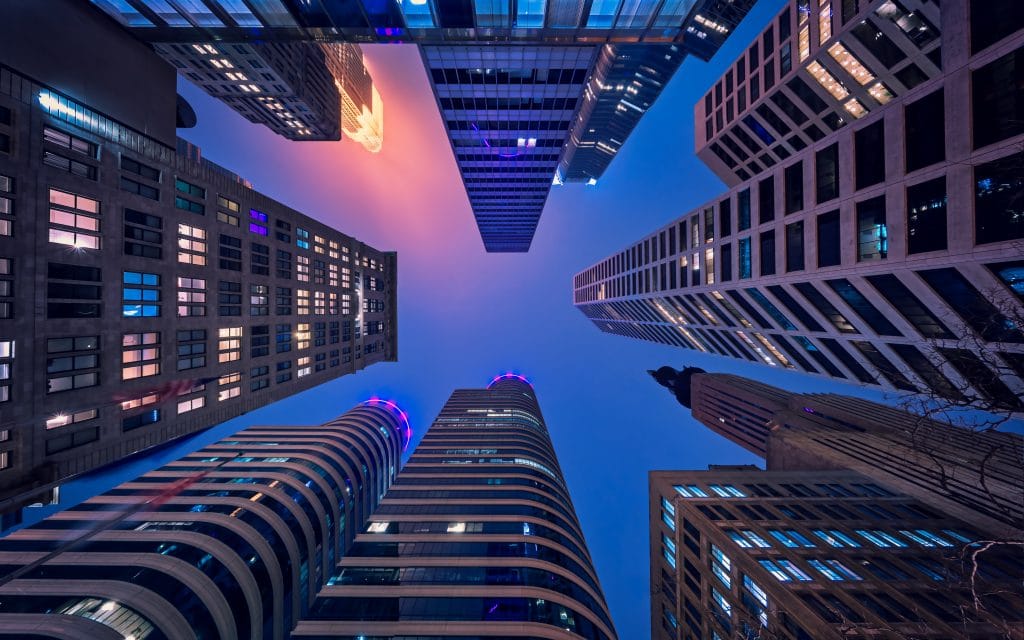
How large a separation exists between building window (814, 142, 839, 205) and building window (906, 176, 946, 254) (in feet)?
15.0

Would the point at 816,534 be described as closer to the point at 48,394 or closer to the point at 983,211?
the point at 983,211

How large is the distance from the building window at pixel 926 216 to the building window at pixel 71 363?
54056 mm

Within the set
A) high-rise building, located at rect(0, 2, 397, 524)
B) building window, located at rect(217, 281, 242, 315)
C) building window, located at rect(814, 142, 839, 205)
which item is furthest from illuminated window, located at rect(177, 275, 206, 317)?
building window, located at rect(814, 142, 839, 205)

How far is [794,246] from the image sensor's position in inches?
1054

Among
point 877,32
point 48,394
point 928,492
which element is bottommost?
point 928,492

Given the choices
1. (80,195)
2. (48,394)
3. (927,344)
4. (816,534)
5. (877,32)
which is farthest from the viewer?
(816,534)

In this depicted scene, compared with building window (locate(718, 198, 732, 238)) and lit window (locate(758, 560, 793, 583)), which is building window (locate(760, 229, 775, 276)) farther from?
lit window (locate(758, 560, 793, 583))

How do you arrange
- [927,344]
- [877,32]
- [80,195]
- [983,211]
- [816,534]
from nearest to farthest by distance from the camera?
[983,211] < [927,344] < [80,195] < [877,32] < [816,534]

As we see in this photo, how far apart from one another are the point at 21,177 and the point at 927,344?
57.3m

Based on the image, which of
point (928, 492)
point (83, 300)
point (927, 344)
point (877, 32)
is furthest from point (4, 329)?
point (928, 492)

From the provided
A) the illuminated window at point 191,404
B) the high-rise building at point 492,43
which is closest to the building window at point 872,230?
the high-rise building at point 492,43

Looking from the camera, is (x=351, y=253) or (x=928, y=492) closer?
(x=928, y=492)

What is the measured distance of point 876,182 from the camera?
68.4 ft

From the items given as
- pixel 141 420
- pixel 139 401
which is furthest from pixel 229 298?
pixel 141 420
